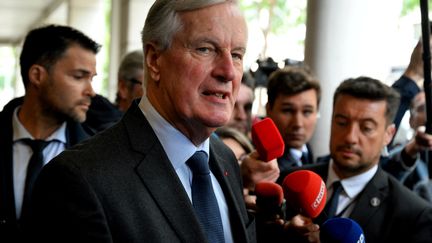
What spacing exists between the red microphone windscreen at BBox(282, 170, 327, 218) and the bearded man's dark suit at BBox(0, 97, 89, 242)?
1.31 metres

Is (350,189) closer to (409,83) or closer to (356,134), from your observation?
(356,134)

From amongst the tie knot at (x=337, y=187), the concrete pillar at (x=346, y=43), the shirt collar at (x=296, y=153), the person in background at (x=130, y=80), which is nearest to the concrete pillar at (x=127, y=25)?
the concrete pillar at (x=346, y=43)

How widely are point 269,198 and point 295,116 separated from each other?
1.96 m

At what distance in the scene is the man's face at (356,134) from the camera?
11.7 feet

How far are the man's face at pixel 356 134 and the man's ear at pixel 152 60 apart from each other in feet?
5.01

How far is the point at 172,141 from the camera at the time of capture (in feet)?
7.22

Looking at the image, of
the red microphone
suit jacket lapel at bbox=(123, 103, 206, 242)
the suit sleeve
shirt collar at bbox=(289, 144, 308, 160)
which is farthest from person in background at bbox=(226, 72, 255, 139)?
the suit sleeve

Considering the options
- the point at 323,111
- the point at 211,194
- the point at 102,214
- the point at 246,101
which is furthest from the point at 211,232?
the point at 323,111

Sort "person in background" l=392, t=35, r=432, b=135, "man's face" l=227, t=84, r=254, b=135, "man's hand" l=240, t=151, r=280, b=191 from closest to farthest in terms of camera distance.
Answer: "man's hand" l=240, t=151, r=280, b=191 < "person in background" l=392, t=35, r=432, b=135 < "man's face" l=227, t=84, r=254, b=135

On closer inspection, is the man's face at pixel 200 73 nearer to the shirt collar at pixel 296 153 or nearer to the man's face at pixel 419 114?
the shirt collar at pixel 296 153

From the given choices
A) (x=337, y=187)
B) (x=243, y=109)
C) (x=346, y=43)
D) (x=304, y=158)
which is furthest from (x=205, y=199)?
(x=346, y=43)

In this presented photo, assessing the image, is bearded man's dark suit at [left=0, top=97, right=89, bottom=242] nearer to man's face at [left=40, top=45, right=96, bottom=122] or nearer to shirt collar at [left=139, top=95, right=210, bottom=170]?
man's face at [left=40, top=45, right=96, bottom=122]

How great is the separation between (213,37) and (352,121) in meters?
1.63

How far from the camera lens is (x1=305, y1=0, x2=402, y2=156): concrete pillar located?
5.54 m
